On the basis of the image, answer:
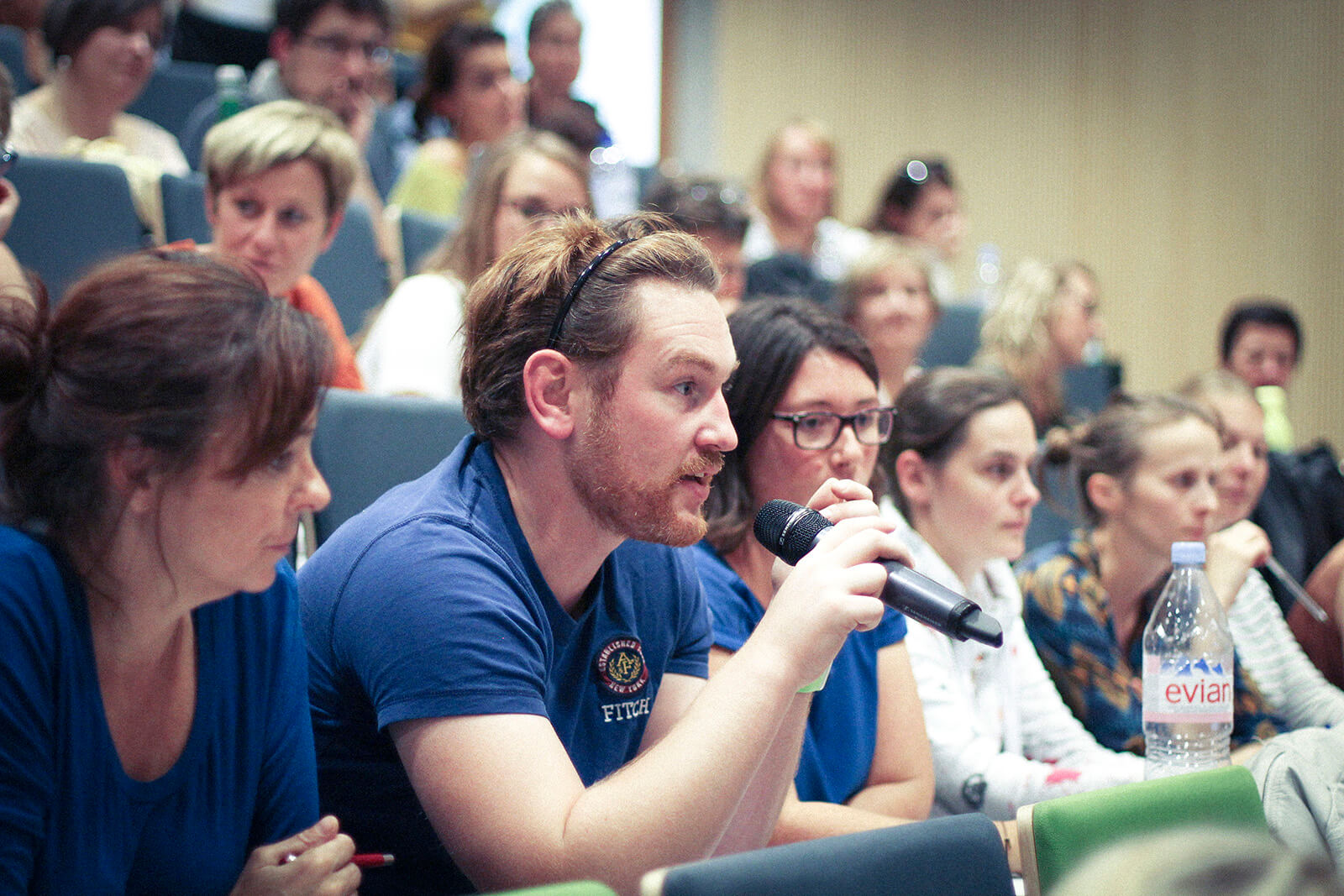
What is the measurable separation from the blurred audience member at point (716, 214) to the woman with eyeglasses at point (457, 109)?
722 millimetres

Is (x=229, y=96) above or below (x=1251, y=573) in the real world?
above

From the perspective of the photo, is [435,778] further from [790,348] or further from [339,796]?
[790,348]

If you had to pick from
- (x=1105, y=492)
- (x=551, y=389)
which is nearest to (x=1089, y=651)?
(x=1105, y=492)

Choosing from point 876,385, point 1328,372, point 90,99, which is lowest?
point 1328,372

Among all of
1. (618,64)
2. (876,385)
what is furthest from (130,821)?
(618,64)

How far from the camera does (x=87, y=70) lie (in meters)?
3.04

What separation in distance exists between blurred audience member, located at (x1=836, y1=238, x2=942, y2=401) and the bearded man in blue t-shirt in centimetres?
206

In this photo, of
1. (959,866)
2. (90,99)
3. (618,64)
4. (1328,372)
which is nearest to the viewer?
(959,866)

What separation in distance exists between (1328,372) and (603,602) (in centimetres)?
525

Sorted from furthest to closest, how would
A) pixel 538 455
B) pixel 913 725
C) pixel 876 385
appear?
pixel 876 385 < pixel 913 725 < pixel 538 455

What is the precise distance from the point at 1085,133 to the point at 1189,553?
462cm

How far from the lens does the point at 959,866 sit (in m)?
1.05

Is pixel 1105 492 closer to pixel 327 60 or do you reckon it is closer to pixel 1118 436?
pixel 1118 436

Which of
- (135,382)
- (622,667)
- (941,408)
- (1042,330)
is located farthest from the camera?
(1042,330)
